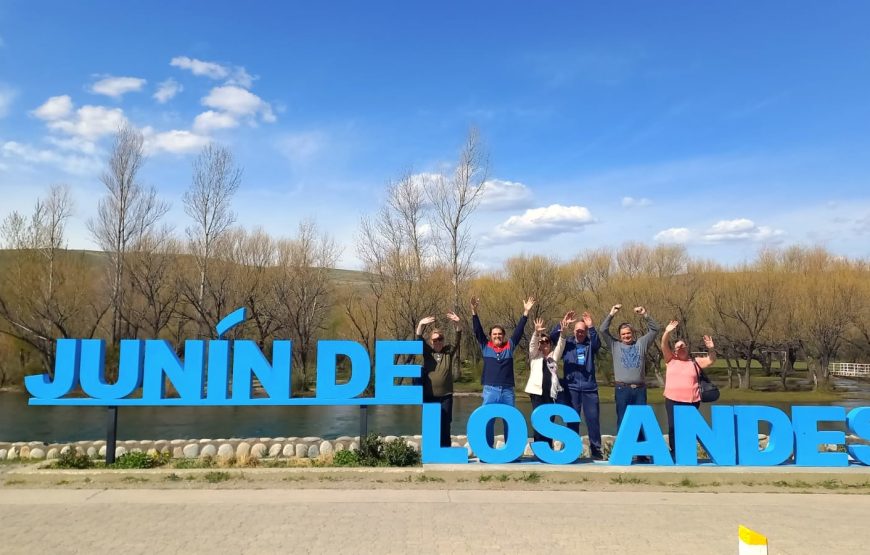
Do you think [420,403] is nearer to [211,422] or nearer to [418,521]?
[418,521]

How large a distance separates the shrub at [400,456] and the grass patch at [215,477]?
91.3 inches

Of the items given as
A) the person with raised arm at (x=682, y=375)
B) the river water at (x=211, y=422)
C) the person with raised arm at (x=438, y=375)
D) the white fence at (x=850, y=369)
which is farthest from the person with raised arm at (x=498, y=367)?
the white fence at (x=850, y=369)

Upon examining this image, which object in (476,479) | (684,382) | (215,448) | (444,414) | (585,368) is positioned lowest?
(215,448)

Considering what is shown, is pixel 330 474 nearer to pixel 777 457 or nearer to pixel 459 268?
pixel 777 457

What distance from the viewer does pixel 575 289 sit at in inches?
1544

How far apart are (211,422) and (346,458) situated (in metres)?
10.8

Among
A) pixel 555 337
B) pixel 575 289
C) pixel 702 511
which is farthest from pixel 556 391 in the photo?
pixel 575 289

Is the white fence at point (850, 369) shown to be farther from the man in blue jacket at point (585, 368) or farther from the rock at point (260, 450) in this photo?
the rock at point (260, 450)

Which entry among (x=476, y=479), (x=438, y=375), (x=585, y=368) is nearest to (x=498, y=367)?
(x=438, y=375)

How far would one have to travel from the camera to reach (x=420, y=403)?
9.09 meters

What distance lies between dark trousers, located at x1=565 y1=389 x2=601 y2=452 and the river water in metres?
6.82

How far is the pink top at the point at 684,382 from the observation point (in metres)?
8.60

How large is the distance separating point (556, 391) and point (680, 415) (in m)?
1.79

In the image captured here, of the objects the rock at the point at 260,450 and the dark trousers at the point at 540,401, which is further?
the rock at the point at 260,450
